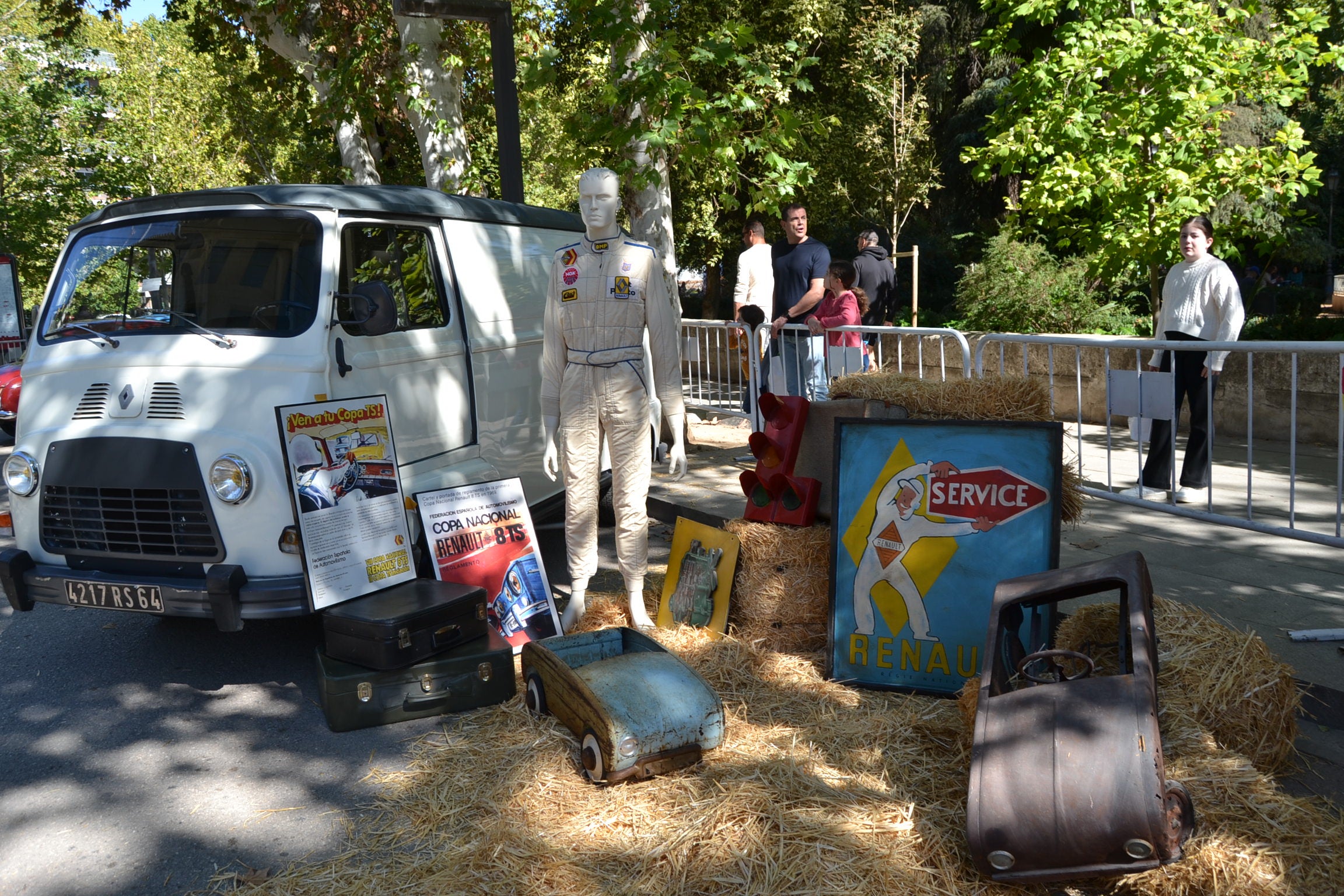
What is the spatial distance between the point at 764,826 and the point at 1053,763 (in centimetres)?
99

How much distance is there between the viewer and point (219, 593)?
4535 mm

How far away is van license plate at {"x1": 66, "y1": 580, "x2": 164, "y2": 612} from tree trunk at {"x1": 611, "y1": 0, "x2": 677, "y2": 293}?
5439 mm

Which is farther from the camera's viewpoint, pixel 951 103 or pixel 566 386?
pixel 951 103

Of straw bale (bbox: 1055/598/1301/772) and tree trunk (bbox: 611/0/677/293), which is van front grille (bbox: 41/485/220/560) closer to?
straw bale (bbox: 1055/598/1301/772)

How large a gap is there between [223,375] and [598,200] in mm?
2015

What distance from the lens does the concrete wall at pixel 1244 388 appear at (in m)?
9.52

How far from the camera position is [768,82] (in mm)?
8297

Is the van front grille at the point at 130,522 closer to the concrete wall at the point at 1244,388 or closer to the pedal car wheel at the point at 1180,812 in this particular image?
the pedal car wheel at the point at 1180,812

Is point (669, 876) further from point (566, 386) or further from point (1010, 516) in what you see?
point (566, 386)

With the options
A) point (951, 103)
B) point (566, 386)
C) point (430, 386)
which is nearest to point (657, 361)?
point (566, 386)

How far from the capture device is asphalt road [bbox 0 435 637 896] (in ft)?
11.8

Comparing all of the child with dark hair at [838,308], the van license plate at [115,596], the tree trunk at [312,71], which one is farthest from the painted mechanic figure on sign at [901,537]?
the tree trunk at [312,71]

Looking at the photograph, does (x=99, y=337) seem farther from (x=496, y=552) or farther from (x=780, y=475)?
(x=780, y=475)

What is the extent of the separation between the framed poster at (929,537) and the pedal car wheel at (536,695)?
4.30ft
